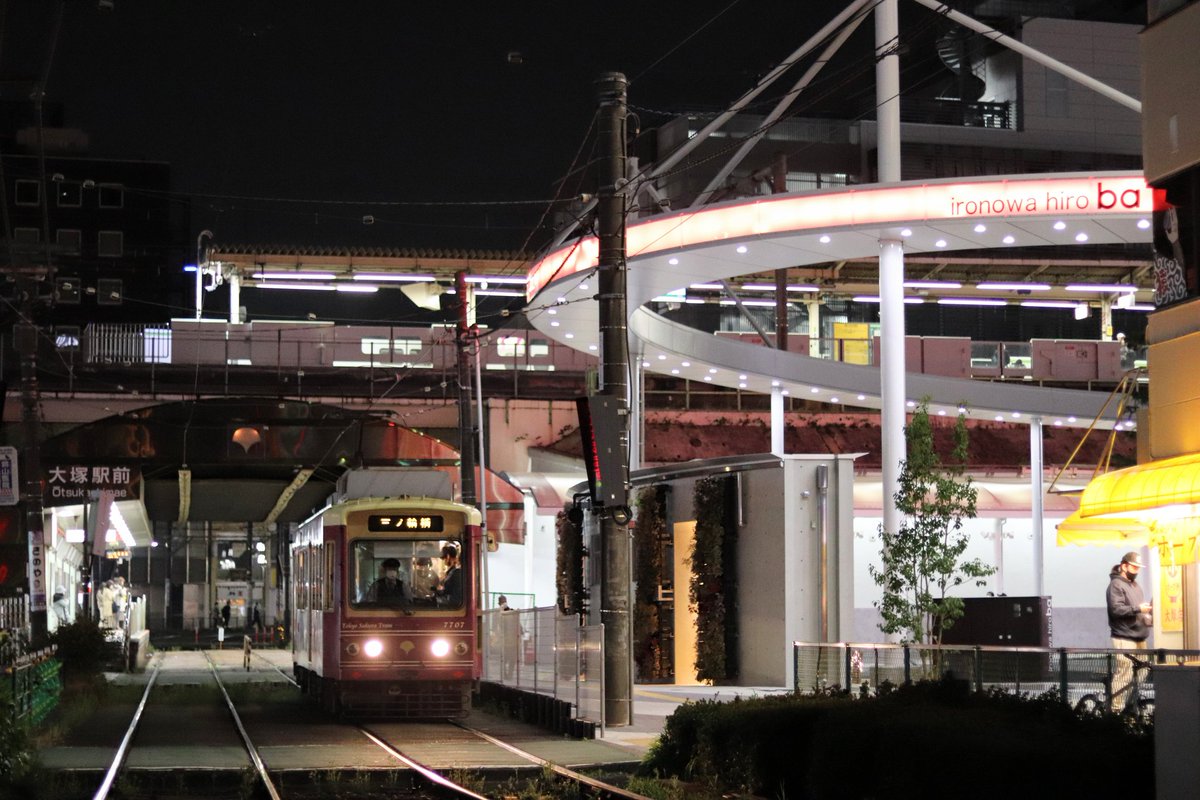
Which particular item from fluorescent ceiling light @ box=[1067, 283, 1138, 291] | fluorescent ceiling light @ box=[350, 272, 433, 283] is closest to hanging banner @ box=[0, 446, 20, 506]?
fluorescent ceiling light @ box=[350, 272, 433, 283]

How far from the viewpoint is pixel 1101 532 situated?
2186 centimetres

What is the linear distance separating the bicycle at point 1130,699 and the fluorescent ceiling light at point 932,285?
3560 centimetres

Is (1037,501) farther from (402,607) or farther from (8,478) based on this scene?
(8,478)

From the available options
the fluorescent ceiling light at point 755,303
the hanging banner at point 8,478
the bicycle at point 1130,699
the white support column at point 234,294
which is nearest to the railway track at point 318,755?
the hanging banner at point 8,478

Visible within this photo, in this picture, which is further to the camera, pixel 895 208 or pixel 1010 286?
pixel 1010 286

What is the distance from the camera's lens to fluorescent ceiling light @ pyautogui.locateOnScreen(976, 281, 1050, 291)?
49234 millimetres

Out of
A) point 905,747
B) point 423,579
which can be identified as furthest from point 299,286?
point 905,747

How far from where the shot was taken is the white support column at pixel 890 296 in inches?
989

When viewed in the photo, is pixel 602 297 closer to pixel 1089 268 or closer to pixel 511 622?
pixel 511 622

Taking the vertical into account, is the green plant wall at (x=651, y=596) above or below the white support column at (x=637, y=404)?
below

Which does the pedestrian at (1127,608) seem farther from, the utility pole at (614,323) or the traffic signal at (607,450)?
the traffic signal at (607,450)

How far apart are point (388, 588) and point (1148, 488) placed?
12.2 metres

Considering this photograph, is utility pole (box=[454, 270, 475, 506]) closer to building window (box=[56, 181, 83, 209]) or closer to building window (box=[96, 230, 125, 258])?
building window (box=[96, 230, 125, 258])

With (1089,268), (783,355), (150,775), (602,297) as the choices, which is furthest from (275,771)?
(1089,268)
